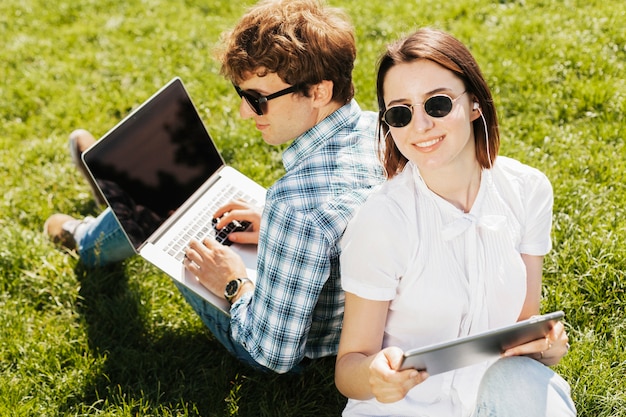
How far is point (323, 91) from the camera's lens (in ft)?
9.31

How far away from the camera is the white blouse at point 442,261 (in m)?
2.35

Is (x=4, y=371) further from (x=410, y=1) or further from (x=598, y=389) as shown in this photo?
(x=410, y=1)

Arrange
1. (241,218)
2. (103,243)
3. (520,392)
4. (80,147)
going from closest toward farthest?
1. (520,392)
2. (241,218)
3. (103,243)
4. (80,147)

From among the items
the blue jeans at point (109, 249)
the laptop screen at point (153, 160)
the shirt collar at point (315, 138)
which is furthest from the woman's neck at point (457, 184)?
the laptop screen at point (153, 160)

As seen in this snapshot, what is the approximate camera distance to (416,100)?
7.68ft

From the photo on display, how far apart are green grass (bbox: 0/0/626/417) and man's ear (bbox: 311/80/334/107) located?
4.25 ft

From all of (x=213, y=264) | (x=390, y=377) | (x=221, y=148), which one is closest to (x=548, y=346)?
(x=390, y=377)

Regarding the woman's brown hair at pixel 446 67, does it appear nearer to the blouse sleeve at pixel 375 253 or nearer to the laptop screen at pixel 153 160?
the blouse sleeve at pixel 375 253

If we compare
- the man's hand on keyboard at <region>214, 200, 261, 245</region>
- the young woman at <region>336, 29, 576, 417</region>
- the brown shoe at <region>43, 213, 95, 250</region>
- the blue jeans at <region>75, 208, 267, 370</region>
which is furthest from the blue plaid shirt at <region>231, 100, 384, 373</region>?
the brown shoe at <region>43, 213, 95, 250</region>

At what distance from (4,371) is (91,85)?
2901 millimetres

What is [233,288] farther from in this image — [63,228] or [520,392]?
[63,228]

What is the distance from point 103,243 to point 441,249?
216 centimetres

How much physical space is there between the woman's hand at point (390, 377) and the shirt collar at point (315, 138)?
896 mm

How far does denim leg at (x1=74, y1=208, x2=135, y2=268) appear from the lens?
3.76 metres
